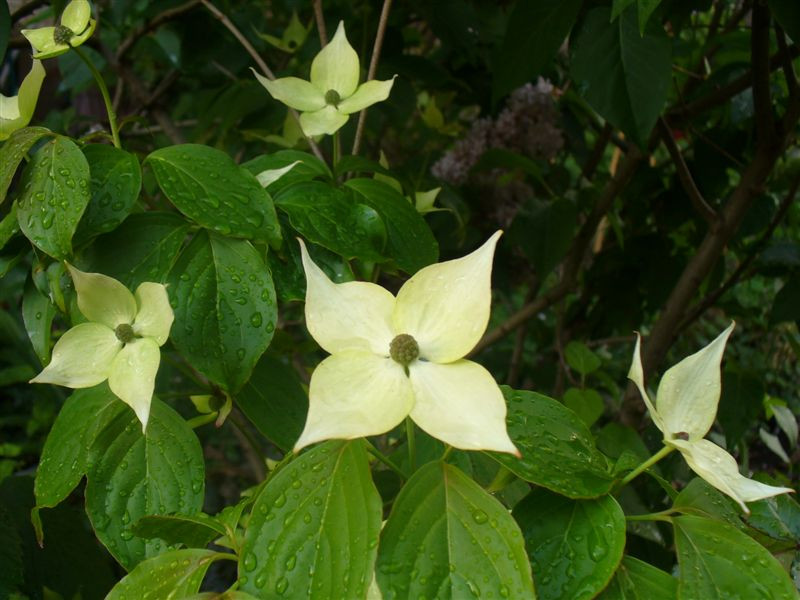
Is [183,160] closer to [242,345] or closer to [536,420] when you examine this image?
[242,345]

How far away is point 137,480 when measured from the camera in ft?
1.60

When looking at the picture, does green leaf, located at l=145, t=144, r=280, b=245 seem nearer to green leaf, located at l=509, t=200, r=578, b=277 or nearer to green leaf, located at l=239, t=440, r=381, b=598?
green leaf, located at l=239, t=440, r=381, b=598

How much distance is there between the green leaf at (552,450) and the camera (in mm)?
376

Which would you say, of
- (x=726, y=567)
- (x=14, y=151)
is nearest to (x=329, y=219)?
(x=14, y=151)

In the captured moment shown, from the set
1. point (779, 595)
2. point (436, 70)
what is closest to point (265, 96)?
point (436, 70)

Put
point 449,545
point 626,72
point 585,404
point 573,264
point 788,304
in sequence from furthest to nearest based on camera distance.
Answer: point 573,264
point 788,304
point 585,404
point 626,72
point 449,545

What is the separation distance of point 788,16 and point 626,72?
0.15 metres

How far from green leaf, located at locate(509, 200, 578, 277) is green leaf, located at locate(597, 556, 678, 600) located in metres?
0.72

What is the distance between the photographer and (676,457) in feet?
3.17

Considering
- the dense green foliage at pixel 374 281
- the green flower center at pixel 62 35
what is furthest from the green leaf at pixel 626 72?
the green flower center at pixel 62 35

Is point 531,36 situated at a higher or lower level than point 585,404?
higher

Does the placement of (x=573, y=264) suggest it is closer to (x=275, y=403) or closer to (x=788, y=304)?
(x=788, y=304)

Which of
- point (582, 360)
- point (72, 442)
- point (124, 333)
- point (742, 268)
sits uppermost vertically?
point (124, 333)

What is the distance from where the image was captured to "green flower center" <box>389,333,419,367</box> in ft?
1.24
